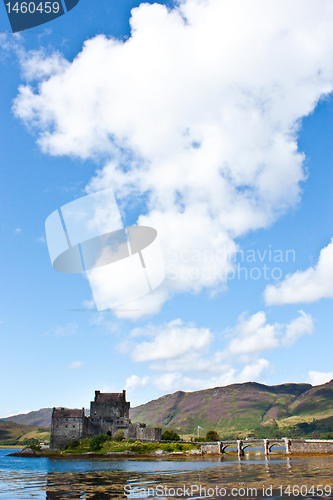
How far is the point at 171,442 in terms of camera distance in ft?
361

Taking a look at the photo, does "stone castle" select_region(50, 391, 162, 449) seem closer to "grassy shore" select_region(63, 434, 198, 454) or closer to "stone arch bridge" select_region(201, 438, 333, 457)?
"grassy shore" select_region(63, 434, 198, 454)

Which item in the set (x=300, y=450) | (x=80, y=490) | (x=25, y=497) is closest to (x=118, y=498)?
(x=80, y=490)

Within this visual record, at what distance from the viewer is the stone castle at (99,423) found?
10600 centimetres

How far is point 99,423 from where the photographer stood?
111 meters

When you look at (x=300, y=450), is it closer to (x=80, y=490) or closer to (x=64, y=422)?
(x=64, y=422)

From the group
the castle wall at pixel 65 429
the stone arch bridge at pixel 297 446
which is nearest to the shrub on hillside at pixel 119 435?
the castle wall at pixel 65 429

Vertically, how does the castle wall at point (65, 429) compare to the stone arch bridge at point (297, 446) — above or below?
above

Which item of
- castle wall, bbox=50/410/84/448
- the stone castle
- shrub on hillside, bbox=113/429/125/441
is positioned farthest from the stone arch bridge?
castle wall, bbox=50/410/84/448

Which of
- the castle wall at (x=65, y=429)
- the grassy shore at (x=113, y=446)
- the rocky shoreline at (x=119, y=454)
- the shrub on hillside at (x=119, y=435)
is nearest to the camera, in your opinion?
Answer: the rocky shoreline at (x=119, y=454)

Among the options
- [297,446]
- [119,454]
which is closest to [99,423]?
[119,454]

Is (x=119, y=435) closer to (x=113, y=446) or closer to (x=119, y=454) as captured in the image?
A: (x=113, y=446)

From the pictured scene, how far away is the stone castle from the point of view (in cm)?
10600

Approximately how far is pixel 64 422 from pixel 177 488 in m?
92.5

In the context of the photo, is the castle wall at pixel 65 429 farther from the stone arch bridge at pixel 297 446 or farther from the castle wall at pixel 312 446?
the castle wall at pixel 312 446
